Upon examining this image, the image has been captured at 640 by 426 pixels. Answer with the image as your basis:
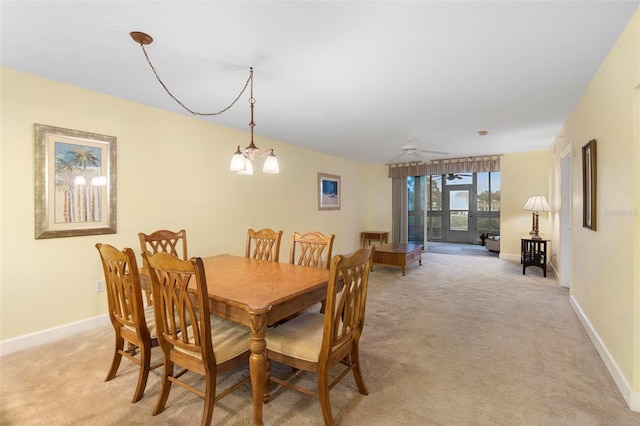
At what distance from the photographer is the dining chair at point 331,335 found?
1.64 metres

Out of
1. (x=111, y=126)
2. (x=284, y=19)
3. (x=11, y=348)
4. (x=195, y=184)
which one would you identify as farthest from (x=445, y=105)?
(x=11, y=348)

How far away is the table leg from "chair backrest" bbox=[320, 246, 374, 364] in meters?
0.32

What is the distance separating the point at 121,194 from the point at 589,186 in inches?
176

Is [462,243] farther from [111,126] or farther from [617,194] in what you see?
[111,126]

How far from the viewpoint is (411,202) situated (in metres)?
8.51

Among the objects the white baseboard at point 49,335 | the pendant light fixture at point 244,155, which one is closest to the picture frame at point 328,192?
the pendant light fixture at point 244,155

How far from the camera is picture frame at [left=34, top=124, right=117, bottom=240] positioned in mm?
2703

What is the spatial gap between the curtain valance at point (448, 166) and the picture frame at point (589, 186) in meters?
3.84

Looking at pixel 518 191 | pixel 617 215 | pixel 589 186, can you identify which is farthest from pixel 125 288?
pixel 518 191

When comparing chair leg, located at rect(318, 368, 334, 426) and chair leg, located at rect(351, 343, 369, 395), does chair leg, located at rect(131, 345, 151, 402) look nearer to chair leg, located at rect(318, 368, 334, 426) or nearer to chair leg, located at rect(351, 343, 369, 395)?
chair leg, located at rect(318, 368, 334, 426)

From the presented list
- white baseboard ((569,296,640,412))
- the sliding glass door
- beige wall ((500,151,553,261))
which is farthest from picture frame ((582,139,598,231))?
the sliding glass door

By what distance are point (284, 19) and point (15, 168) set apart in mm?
2547

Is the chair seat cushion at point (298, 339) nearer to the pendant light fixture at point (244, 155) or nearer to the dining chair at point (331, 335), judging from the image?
the dining chair at point (331, 335)

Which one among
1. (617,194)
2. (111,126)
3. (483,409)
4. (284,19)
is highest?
(284,19)
